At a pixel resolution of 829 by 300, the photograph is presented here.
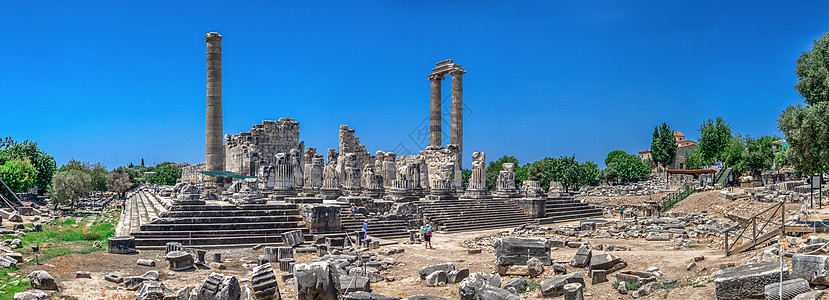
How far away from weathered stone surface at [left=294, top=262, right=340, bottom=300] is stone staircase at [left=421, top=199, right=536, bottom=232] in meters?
15.5

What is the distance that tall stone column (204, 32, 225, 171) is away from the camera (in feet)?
97.1

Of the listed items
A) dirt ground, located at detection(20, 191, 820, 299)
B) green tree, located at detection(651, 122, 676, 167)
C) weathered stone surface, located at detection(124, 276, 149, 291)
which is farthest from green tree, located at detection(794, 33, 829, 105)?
green tree, located at detection(651, 122, 676, 167)

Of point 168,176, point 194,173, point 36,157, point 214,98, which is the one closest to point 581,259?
point 214,98

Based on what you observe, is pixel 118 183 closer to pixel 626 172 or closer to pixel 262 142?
pixel 262 142

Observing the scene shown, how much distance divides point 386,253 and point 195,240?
582 centimetres

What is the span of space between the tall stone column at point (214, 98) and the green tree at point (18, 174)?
1955cm

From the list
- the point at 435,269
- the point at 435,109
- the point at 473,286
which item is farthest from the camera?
the point at 435,109

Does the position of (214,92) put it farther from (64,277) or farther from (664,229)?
(664,229)

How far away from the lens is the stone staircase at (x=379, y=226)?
21777 millimetres

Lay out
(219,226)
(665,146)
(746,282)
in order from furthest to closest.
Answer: (665,146) < (219,226) < (746,282)

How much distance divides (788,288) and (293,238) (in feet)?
43.3

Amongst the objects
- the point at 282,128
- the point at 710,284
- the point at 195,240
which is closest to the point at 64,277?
the point at 195,240

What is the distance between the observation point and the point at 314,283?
1011cm

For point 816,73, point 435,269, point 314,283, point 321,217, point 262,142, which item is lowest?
point 435,269
